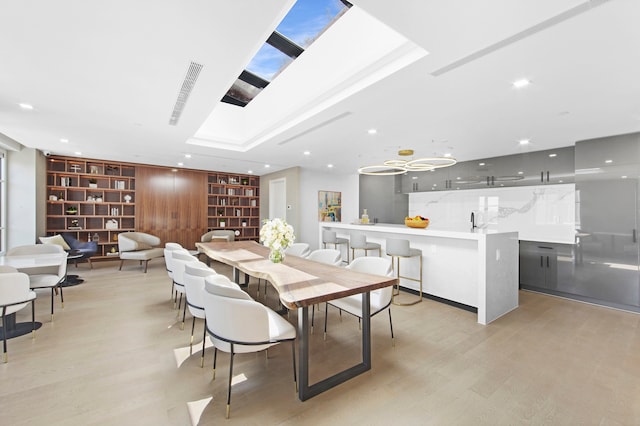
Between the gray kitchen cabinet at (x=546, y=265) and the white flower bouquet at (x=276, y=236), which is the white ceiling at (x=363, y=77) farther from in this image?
the gray kitchen cabinet at (x=546, y=265)

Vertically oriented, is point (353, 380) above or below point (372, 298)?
below

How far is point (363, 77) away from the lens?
2.70 metres

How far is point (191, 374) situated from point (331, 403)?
48.9 inches

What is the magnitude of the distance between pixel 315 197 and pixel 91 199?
20.1 ft

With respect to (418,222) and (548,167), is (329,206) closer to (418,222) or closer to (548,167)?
(418,222)

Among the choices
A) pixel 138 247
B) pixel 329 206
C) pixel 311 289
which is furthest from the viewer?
pixel 329 206

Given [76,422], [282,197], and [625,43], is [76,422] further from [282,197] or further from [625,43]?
[282,197]

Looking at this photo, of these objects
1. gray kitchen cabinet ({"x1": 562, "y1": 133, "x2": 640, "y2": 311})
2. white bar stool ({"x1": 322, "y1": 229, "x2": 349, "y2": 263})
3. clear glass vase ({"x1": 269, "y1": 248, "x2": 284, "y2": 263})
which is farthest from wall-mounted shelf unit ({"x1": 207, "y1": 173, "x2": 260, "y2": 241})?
gray kitchen cabinet ({"x1": 562, "y1": 133, "x2": 640, "y2": 311})

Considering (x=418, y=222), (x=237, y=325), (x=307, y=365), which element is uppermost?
(x=418, y=222)

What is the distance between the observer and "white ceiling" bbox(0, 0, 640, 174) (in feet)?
5.64

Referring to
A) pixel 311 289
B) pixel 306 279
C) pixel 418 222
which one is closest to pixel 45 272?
pixel 306 279

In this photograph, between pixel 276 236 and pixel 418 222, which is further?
pixel 418 222

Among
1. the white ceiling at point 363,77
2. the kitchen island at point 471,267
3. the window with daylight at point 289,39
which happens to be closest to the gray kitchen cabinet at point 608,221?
the white ceiling at point 363,77

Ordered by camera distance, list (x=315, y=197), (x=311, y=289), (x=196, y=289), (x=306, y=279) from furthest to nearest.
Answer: (x=315, y=197) → (x=306, y=279) → (x=196, y=289) → (x=311, y=289)
